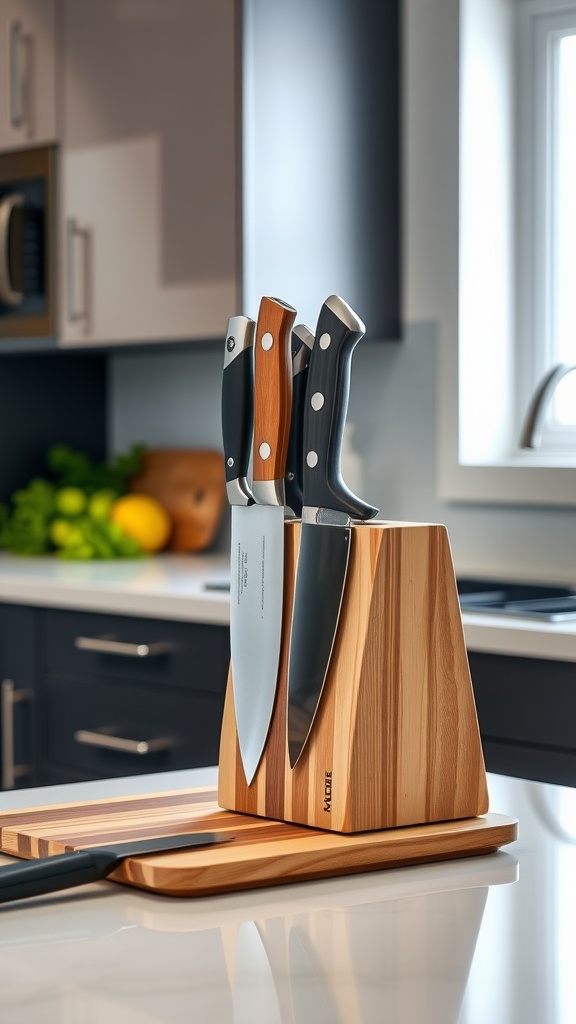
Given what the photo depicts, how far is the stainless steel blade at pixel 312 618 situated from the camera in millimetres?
890

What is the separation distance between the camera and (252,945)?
28.5 inches

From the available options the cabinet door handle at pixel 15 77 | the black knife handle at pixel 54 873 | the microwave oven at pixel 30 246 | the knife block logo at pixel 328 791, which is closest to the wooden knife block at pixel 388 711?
the knife block logo at pixel 328 791

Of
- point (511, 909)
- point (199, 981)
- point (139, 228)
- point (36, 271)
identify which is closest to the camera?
point (199, 981)

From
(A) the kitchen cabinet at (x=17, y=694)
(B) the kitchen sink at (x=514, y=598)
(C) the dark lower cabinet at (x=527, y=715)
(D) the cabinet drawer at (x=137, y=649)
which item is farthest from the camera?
(A) the kitchen cabinet at (x=17, y=694)

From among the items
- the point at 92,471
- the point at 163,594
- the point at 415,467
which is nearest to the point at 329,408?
the point at 163,594

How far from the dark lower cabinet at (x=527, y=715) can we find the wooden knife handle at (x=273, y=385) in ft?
3.26

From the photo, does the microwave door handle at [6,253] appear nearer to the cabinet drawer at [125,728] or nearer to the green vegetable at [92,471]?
the green vegetable at [92,471]

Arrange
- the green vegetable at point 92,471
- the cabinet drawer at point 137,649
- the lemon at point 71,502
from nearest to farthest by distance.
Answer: the cabinet drawer at point 137,649 < the lemon at point 71,502 < the green vegetable at point 92,471

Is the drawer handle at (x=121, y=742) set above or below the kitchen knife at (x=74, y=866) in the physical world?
below

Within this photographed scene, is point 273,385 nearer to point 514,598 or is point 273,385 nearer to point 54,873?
point 54,873

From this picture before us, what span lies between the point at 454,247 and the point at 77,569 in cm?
97

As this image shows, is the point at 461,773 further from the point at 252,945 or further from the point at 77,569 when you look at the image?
the point at 77,569

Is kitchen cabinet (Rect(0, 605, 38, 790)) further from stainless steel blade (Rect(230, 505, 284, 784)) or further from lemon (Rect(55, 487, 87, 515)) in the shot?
stainless steel blade (Rect(230, 505, 284, 784))

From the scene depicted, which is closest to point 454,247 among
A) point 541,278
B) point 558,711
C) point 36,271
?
point 541,278
